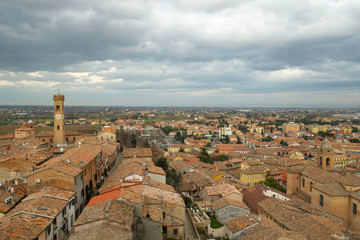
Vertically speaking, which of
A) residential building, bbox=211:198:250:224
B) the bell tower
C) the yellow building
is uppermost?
the bell tower

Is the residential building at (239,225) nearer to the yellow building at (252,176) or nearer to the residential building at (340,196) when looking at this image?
the residential building at (340,196)

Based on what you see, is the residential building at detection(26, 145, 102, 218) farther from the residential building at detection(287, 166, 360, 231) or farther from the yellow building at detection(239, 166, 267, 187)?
the yellow building at detection(239, 166, 267, 187)

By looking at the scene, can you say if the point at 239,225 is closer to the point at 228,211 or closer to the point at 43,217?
the point at 228,211

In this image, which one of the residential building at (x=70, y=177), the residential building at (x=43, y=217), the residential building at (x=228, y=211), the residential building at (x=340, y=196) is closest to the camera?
the residential building at (x=43, y=217)

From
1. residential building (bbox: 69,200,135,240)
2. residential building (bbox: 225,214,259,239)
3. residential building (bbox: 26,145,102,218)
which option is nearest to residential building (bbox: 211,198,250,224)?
residential building (bbox: 225,214,259,239)

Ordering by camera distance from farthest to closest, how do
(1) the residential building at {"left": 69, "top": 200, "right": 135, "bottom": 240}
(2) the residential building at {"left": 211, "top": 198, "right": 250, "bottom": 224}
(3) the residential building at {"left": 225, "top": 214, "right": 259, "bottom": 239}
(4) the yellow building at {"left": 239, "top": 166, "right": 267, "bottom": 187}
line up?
1. (4) the yellow building at {"left": 239, "top": 166, "right": 267, "bottom": 187}
2. (2) the residential building at {"left": 211, "top": 198, "right": 250, "bottom": 224}
3. (3) the residential building at {"left": 225, "top": 214, "right": 259, "bottom": 239}
4. (1) the residential building at {"left": 69, "top": 200, "right": 135, "bottom": 240}

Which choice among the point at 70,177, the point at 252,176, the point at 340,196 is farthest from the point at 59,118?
the point at 340,196

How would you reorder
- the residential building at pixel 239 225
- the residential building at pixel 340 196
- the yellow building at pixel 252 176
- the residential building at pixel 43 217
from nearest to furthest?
the residential building at pixel 43 217, the residential building at pixel 239 225, the residential building at pixel 340 196, the yellow building at pixel 252 176

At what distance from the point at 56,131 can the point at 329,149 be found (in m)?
36.0

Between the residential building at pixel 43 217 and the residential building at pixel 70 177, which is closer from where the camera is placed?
the residential building at pixel 43 217

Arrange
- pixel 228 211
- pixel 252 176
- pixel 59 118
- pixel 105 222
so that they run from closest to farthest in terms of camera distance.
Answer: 1. pixel 105 222
2. pixel 228 211
3. pixel 59 118
4. pixel 252 176

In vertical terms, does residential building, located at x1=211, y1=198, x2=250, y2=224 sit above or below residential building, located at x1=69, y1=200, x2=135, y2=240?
below

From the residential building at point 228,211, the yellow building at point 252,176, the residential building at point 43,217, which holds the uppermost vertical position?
the residential building at point 43,217

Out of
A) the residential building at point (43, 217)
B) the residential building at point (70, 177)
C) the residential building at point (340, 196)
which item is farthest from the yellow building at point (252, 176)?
the residential building at point (43, 217)
